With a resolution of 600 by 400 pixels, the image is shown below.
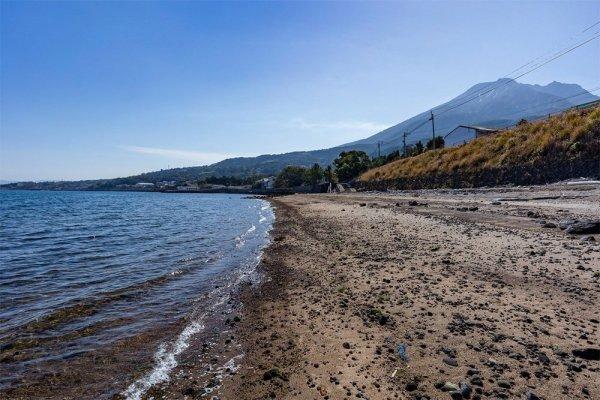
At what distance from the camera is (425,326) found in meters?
6.68

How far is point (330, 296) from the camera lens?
368 inches

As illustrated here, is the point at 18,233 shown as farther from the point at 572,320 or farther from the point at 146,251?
the point at 572,320

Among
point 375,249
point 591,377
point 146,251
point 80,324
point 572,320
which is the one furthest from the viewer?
point 146,251

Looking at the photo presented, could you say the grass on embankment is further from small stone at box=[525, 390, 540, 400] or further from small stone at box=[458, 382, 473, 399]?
small stone at box=[458, 382, 473, 399]

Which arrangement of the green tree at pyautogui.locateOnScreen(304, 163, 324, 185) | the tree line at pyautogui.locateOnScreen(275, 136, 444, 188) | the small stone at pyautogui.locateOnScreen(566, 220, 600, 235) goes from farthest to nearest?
the green tree at pyautogui.locateOnScreen(304, 163, 324, 185) < the tree line at pyautogui.locateOnScreen(275, 136, 444, 188) < the small stone at pyautogui.locateOnScreen(566, 220, 600, 235)

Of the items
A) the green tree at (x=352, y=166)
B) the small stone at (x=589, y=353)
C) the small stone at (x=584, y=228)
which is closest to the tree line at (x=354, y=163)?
the green tree at (x=352, y=166)

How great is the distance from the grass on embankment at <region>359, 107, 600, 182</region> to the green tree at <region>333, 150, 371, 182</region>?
47852 millimetres

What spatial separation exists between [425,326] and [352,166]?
93554 mm

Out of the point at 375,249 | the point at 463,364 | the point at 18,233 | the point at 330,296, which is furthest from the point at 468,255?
the point at 18,233

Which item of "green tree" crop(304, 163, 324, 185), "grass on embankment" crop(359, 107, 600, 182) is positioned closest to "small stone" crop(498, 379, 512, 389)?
"grass on embankment" crop(359, 107, 600, 182)

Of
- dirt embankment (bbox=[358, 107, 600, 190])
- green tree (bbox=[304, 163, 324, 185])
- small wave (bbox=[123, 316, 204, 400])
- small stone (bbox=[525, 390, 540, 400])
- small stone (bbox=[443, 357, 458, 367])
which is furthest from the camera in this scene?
green tree (bbox=[304, 163, 324, 185])

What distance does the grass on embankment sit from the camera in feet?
89.8

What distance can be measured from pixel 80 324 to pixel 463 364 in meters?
8.84

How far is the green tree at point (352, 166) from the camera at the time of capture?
322ft
